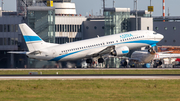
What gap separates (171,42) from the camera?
4934 inches

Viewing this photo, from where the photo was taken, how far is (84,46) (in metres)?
79.4

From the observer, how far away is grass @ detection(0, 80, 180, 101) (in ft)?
118

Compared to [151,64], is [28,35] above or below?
above

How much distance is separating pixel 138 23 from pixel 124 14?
16.1 ft

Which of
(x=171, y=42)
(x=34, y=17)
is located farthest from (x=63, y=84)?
(x=171, y=42)

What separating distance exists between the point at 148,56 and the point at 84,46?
2714 cm

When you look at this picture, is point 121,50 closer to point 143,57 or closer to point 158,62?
point 143,57

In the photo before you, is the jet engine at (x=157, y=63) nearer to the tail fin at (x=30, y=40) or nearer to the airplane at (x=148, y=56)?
the airplane at (x=148, y=56)

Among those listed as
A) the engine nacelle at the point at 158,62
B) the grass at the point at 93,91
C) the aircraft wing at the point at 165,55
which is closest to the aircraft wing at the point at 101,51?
the engine nacelle at the point at 158,62

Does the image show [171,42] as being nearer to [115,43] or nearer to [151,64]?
[151,64]

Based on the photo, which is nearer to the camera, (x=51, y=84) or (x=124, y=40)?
(x=51, y=84)

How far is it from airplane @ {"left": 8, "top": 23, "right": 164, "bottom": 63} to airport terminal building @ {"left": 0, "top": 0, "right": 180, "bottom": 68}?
31.4ft

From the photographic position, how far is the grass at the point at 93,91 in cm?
3591

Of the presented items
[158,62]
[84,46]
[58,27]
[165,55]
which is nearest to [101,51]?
[84,46]
